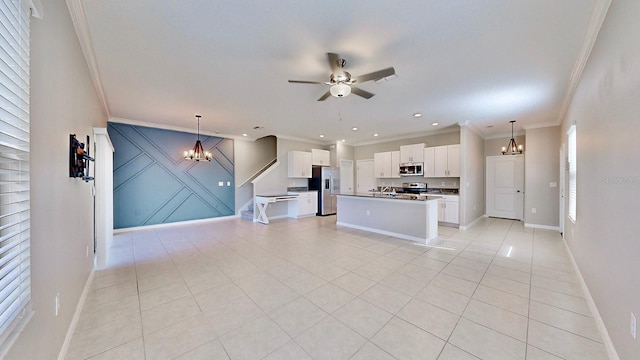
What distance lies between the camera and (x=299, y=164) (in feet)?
25.5

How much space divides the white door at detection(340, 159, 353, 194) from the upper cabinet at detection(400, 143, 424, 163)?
7.26 ft

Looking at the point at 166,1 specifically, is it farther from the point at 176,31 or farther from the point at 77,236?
the point at 77,236

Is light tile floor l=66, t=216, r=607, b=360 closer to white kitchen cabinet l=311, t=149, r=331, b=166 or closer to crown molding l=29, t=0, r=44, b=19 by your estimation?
crown molding l=29, t=0, r=44, b=19

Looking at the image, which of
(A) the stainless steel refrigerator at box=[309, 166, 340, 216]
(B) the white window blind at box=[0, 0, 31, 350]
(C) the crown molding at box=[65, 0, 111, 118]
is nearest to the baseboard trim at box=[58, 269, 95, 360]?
(B) the white window blind at box=[0, 0, 31, 350]

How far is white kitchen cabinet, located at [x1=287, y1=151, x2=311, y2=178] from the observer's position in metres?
7.64

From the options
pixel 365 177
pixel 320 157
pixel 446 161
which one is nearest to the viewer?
pixel 446 161

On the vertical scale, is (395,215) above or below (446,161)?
below

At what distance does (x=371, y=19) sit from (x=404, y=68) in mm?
1100

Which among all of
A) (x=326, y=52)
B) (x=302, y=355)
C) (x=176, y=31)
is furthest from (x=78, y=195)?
(x=326, y=52)

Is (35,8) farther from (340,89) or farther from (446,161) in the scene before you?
(446,161)

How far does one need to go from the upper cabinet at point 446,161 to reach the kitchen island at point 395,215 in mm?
1737

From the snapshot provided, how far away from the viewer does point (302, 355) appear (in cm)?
172

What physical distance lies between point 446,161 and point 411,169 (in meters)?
0.99

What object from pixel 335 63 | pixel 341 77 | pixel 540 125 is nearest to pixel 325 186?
pixel 341 77
